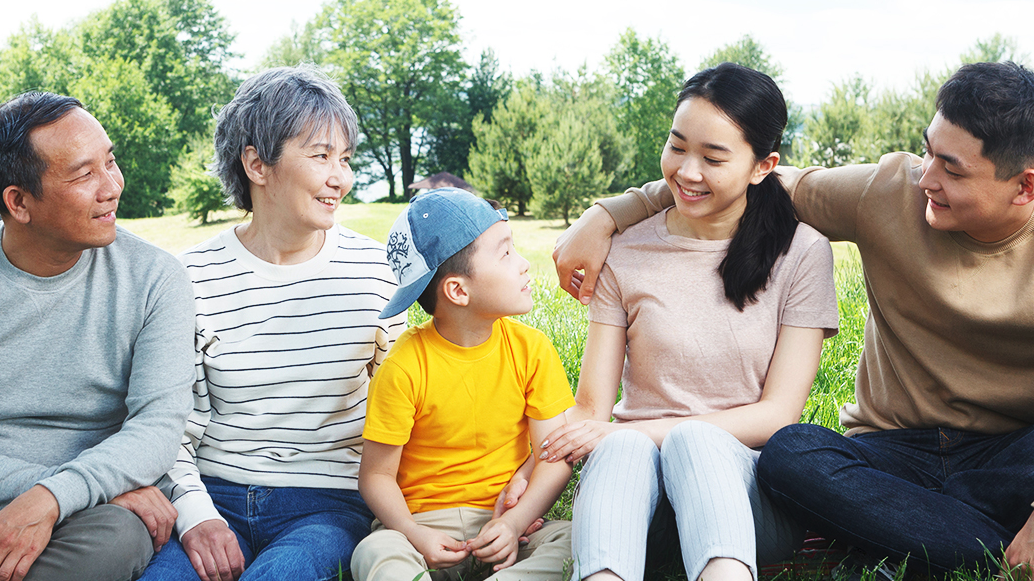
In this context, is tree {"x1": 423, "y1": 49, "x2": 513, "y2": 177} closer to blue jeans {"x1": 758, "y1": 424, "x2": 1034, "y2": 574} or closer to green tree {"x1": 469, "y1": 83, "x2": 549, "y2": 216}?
green tree {"x1": 469, "y1": 83, "x2": 549, "y2": 216}

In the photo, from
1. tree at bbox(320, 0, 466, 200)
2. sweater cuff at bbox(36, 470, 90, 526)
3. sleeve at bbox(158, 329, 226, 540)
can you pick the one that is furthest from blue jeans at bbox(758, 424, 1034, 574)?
tree at bbox(320, 0, 466, 200)

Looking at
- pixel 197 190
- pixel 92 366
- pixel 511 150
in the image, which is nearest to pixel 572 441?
pixel 92 366

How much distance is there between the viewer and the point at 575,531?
6.52 ft

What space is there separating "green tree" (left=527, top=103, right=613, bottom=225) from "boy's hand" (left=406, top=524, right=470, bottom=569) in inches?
755

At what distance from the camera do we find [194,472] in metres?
2.35

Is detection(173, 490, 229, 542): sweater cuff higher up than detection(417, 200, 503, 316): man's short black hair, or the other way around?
detection(417, 200, 503, 316): man's short black hair

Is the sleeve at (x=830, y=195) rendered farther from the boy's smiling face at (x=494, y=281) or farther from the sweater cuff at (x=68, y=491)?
the sweater cuff at (x=68, y=491)

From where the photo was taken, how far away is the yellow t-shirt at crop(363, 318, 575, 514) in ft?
7.30

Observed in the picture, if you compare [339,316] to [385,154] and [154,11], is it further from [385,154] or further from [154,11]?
[154,11]

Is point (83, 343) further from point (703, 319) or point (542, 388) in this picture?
point (703, 319)

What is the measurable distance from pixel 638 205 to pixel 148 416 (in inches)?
61.8

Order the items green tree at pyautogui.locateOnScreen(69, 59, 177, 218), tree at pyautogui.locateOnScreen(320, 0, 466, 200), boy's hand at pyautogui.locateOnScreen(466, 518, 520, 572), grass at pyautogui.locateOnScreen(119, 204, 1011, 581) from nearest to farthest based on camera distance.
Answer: boy's hand at pyautogui.locateOnScreen(466, 518, 520, 572), grass at pyautogui.locateOnScreen(119, 204, 1011, 581), green tree at pyautogui.locateOnScreen(69, 59, 177, 218), tree at pyautogui.locateOnScreen(320, 0, 466, 200)

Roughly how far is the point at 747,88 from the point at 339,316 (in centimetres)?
136

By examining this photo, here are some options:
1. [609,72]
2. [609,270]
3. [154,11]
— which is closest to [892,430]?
[609,270]
